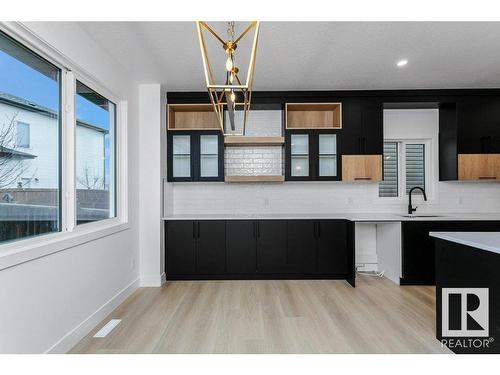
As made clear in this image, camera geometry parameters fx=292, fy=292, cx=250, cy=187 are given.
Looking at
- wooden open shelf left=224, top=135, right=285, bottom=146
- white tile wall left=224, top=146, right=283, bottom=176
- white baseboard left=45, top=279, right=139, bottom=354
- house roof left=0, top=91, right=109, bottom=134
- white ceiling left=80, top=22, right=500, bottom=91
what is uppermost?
white ceiling left=80, top=22, right=500, bottom=91

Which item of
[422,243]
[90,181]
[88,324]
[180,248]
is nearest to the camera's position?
[88,324]

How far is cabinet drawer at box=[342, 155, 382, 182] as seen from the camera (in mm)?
4242

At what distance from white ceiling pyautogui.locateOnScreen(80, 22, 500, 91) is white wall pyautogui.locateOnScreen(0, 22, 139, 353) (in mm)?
242

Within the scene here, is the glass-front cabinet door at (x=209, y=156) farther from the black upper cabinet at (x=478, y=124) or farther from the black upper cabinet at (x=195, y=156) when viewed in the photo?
the black upper cabinet at (x=478, y=124)

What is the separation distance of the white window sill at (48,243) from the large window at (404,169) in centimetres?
399

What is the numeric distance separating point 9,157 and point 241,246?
9.24ft

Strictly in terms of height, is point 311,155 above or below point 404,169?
above

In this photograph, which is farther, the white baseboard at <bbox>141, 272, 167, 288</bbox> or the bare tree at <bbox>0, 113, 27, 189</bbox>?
the white baseboard at <bbox>141, 272, 167, 288</bbox>

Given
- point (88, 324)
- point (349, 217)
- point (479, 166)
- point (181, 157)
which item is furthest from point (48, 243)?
point (479, 166)

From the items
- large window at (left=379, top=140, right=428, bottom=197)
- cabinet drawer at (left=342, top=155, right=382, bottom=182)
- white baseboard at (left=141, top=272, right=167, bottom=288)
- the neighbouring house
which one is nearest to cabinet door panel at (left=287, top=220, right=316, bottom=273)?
cabinet drawer at (left=342, top=155, right=382, bottom=182)

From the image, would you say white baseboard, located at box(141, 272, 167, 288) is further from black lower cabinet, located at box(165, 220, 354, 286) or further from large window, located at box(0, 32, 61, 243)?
large window, located at box(0, 32, 61, 243)

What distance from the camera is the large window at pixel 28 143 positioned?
6.00 ft

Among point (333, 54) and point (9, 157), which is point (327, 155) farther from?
point (9, 157)

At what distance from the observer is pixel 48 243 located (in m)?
2.08
